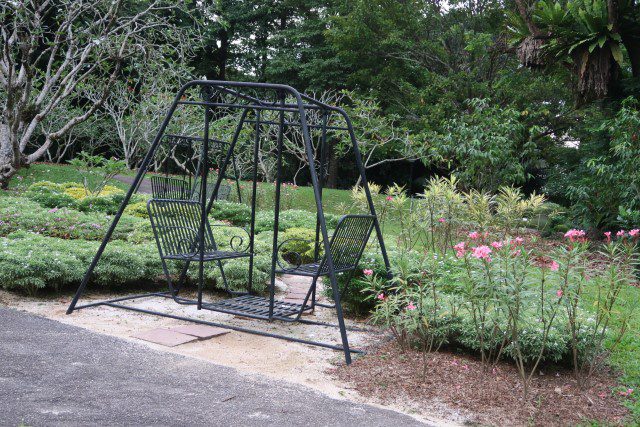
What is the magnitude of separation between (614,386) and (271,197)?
13377 mm

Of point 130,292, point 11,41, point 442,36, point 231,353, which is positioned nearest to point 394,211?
point 130,292

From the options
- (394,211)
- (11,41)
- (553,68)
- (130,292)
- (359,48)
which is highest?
(359,48)

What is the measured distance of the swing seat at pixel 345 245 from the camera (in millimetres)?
4453

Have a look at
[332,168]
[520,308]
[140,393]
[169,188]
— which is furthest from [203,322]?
[332,168]

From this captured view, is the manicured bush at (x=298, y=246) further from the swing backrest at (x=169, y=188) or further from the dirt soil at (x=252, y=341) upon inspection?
the dirt soil at (x=252, y=341)

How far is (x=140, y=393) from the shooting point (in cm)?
322

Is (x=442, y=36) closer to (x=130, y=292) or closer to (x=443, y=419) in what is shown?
(x=130, y=292)

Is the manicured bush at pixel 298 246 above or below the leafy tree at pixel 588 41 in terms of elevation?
Result: below

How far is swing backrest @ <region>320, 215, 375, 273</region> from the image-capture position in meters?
4.46

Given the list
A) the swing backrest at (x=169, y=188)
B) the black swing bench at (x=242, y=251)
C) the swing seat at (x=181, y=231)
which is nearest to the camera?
the black swing bench at (x=242, y=251)

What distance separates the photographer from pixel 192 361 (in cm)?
388

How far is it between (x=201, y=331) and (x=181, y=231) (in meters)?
1.27

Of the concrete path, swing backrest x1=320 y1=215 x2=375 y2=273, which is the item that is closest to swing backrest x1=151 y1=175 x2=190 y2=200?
swing backrest x1=320 y1=215 x2=375 y2=273

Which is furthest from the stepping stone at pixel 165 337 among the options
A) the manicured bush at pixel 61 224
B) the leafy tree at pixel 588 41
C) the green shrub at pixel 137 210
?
the leafy tree at pixel 588 41
